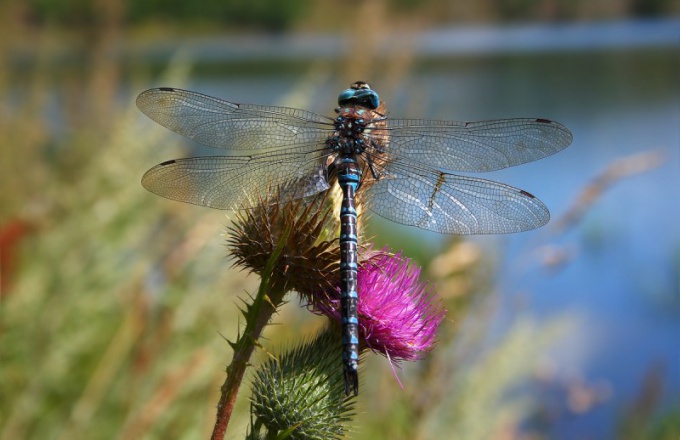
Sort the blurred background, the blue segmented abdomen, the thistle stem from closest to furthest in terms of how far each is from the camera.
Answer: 1. the thistle stem
2. the blue segmented abdomen
3. the blurred background

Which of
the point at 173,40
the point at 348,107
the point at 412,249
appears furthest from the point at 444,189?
the point at 173,40

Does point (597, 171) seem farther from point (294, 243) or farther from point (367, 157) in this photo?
point (294, 243)

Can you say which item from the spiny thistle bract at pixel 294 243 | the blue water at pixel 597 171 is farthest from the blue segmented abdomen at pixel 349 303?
the blue water at pixel 597 171

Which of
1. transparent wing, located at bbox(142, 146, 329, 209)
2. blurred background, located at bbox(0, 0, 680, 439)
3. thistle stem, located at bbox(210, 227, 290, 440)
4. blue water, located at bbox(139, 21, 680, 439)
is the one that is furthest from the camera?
blue water, located at bbox(139, 21, 680, 439)

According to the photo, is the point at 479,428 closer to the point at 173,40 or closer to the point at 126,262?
the point at 126,262

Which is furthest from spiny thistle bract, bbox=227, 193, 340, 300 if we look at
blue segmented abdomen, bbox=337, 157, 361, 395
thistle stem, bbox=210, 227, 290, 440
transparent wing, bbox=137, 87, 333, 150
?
transparent wing, bbox=137, 87, 333, 150

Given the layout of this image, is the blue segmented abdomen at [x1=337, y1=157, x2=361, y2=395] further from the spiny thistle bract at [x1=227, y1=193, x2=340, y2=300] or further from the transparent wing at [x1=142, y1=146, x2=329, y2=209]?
the transparent wing at [x1=142, y1=146, x2=329, y2=209]

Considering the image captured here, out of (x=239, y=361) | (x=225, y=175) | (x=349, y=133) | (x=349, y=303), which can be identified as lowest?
(x=239, y=361)

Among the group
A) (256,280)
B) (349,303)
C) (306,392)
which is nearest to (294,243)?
(349,303)
